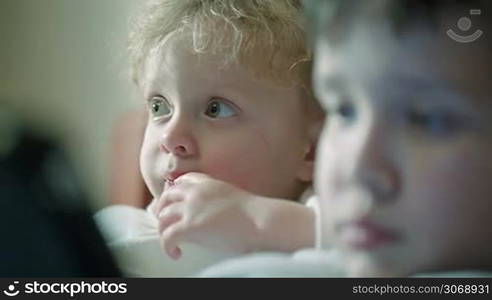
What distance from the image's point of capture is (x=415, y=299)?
0.70 m

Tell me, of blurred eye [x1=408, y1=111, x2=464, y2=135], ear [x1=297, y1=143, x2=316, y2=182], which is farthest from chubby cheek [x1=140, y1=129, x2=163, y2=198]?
blurred eye [x1=408, y1=111, x2=464, y2=135]

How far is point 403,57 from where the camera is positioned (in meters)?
0.67

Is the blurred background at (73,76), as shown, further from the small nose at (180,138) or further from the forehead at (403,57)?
the forehead at (403,57)

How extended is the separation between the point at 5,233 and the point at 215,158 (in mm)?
196

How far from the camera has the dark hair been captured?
655mm

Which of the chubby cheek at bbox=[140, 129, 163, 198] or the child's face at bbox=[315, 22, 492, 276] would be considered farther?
the chubby cheek at bbox=[140, 129, 163, 198]

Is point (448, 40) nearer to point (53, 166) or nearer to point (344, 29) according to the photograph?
point (344, 29)

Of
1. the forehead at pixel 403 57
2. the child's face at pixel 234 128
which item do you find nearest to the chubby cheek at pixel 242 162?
the child's face at pixel 234 128

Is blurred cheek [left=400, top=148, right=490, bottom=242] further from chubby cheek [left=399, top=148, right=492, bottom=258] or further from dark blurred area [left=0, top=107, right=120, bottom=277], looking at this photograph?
dark blurred area [left=0, top=107, right=120, bottom=277]

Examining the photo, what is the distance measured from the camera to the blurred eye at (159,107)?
29.4 inches

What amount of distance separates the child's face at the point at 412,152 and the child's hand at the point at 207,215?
8cm

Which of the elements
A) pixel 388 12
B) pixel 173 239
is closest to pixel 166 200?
pixel 173 239

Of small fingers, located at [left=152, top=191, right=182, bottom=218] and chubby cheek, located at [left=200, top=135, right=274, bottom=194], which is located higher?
chubby cheek, located at [left=200, top=135, right=274, bottom=194]

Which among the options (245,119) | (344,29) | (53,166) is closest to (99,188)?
(53,166)
